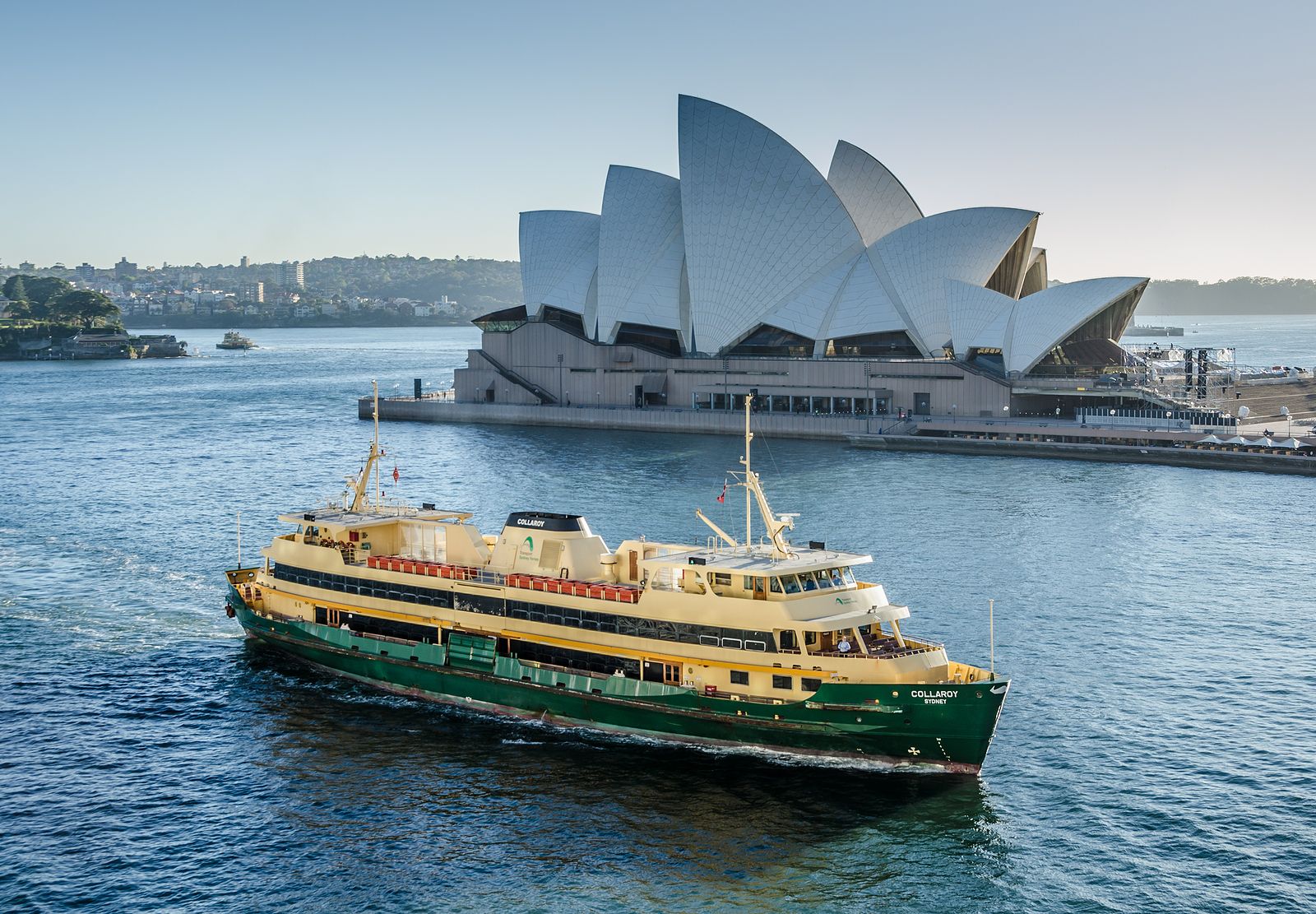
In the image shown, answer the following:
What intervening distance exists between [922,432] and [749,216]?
18434 millimetres

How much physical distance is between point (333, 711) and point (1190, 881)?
18596 mm

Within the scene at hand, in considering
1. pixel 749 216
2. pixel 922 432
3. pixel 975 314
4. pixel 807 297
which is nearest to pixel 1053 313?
pixel 975 314

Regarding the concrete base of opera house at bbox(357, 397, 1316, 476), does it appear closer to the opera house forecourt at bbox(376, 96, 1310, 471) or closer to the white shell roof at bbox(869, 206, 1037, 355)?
the opera house forecourt at bbox(376, 96, 1310, 471)

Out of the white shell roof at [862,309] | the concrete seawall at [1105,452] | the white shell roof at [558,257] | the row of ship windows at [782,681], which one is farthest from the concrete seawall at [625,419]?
the row of ship windows at [782,681]

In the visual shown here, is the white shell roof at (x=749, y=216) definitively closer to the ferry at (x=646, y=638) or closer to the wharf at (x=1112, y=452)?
the wharf at (x=1112, y=452)

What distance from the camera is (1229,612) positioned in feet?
116

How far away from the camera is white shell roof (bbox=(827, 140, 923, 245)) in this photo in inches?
3356

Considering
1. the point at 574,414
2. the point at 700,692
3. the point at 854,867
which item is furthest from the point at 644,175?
the point at 854,867

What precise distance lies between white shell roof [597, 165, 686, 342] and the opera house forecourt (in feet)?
0.42

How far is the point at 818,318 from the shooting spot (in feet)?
276

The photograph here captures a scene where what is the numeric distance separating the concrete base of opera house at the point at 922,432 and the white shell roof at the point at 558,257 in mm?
8962

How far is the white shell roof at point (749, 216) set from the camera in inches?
3221

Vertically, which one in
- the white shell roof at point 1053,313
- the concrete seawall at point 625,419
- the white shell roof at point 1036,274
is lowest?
the concrete seawall at point 625,419

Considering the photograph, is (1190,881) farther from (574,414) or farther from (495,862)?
(574,414)
